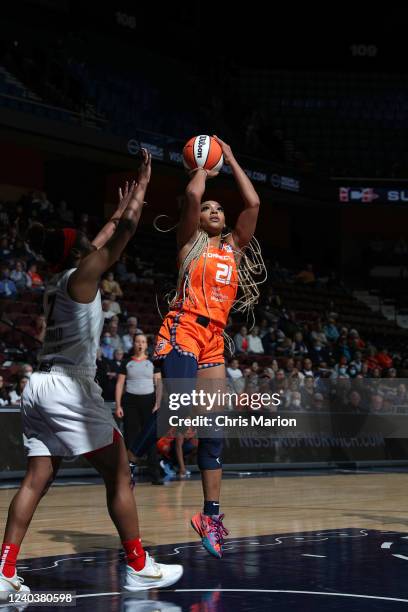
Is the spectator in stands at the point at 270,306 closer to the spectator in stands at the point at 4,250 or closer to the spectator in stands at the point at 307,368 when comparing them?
the spectator in stands at the point at 307,368

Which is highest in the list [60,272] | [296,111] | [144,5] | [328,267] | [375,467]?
[144,5]

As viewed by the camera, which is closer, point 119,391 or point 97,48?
point 119,391

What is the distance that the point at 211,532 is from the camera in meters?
5.55

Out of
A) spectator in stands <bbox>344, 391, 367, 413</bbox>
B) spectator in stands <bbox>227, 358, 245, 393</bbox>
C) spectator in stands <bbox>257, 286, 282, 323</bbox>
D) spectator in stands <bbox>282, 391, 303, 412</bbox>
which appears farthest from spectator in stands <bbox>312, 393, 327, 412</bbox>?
spectator in stands <bbox>257, 286, 282, 323</bbox>

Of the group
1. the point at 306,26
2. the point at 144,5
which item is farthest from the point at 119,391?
the point at 306,26

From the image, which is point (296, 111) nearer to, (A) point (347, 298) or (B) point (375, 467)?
(A) point (347, 298)

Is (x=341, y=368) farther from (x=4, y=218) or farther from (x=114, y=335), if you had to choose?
(x=4, y=218)

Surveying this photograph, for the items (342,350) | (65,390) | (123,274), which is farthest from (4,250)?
(65,390)

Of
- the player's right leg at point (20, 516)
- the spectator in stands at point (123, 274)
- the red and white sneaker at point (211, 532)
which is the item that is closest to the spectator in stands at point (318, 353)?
the spectator in stands at point (123, 274)

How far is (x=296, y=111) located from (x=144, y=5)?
5948 millimetres

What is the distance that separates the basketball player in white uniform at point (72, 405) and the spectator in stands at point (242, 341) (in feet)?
46.8

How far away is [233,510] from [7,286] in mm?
8280

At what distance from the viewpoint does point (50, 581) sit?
16.0 feet

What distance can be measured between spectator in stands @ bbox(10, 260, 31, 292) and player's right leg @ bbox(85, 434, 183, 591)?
12.0m
